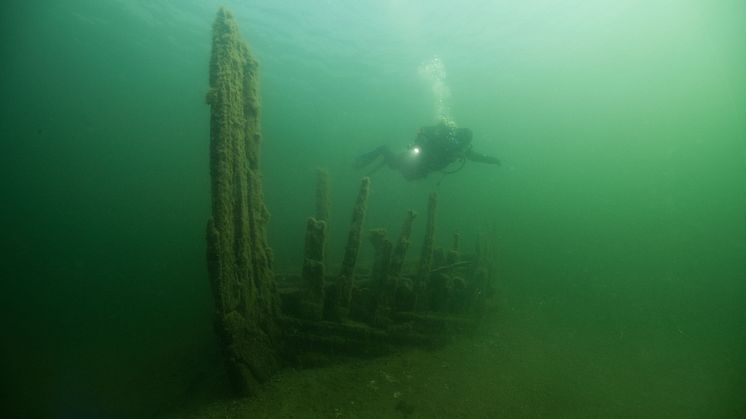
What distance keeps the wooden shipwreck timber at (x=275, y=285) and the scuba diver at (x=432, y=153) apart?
3.80 m

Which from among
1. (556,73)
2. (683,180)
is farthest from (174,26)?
(683,180)

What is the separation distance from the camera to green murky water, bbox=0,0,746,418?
22.2ft

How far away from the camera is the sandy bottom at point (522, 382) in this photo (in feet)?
15.3

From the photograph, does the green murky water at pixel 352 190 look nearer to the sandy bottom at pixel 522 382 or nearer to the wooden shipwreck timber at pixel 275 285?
the sandy bottom at pixel 522 382

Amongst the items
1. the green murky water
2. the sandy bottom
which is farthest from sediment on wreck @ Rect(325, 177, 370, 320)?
the green murky water

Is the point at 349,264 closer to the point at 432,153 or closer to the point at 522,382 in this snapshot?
the point at 522,382

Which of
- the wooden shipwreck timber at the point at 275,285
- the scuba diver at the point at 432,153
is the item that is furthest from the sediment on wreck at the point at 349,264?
the scuba diver at the point at 432,153

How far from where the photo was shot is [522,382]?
18.9 ft

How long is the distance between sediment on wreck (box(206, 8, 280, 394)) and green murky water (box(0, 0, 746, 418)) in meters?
0.81

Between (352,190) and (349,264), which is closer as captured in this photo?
(349,264)

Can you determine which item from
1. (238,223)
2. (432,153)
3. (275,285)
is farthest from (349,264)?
(432,153)

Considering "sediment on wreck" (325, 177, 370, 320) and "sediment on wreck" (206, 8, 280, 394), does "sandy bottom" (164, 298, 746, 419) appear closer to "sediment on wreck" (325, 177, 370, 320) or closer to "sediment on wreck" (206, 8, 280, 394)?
"sediment on wreck" (206, 8, 280, 394)

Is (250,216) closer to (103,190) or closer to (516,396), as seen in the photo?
(516,396)

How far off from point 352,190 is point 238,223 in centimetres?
4672
